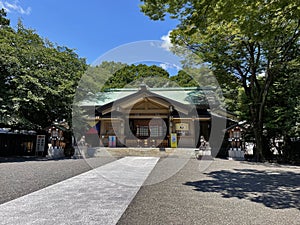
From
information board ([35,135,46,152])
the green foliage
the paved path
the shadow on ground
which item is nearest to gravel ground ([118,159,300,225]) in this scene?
the shadow on ground

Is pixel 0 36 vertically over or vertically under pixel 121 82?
under

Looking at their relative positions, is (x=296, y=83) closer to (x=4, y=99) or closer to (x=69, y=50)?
(x=69, y=50)

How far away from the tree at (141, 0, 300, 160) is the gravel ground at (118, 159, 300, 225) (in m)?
3.81

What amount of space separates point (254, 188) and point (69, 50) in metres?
13.1

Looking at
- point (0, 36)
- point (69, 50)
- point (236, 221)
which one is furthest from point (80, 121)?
point (236, 221)

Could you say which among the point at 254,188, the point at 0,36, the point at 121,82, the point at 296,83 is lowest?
the point at 254,188

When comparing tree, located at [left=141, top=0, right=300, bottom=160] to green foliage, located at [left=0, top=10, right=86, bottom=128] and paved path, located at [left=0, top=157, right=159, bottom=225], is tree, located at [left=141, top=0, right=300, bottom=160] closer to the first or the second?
paved path, located at [left=0, top=157, right=159, bottom=225]

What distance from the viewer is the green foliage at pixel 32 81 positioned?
927 cm

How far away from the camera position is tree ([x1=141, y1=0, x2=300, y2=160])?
14.7 ft

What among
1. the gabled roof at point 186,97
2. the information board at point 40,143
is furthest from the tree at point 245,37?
the information board at point 40,143

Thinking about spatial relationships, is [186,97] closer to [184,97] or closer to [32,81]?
[184,97]

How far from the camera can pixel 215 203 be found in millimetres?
3721

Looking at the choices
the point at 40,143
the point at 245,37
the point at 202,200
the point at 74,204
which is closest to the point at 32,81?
the point at 40,143

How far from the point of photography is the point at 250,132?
12766 millimetres
